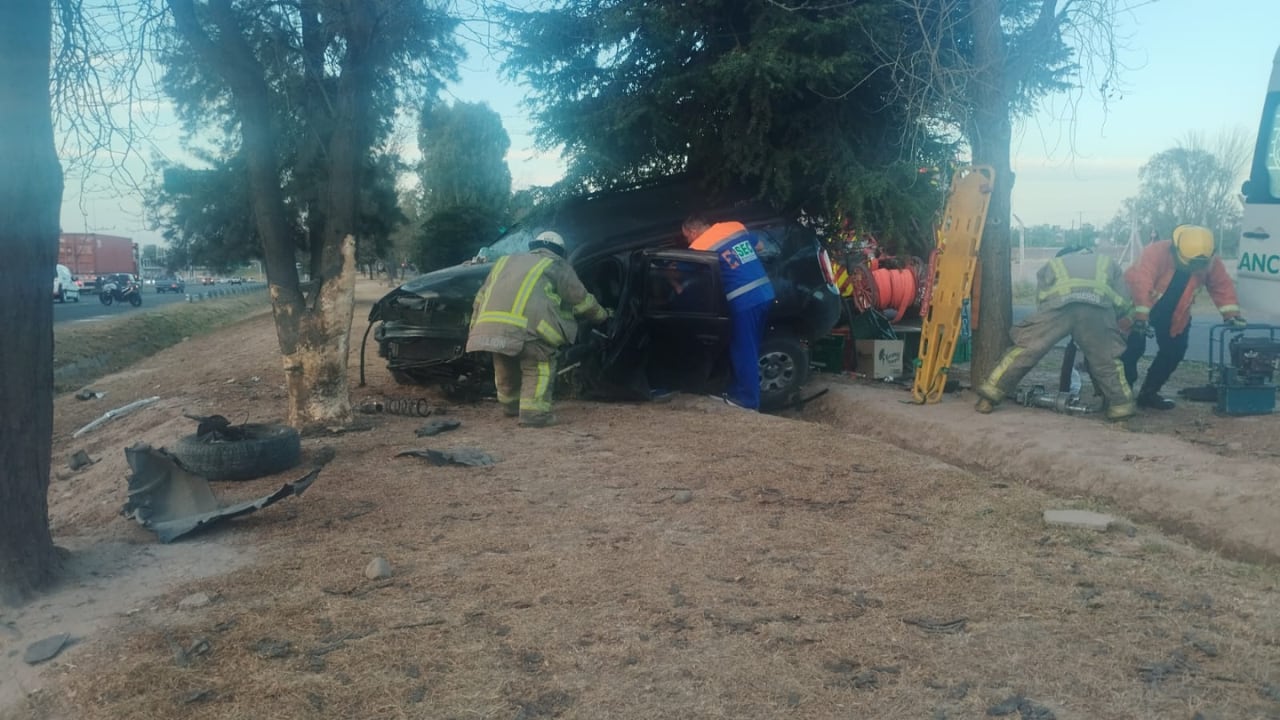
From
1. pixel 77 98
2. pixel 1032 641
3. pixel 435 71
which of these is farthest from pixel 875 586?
pixel 435 71

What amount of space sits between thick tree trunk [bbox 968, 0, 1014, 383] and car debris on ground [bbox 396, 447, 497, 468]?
4929 mm

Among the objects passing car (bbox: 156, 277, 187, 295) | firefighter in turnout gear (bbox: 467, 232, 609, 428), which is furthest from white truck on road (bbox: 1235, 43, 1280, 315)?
passing car (bbox: 156, 277, 187, 295)

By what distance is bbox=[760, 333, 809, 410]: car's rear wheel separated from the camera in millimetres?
9797

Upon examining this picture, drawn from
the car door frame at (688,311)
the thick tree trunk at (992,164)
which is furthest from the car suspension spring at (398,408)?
the thick tree trunk at (992,164)

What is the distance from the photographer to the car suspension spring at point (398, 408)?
8.85 m

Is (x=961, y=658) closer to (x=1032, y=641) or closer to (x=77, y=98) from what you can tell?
(x=1032, y=641)

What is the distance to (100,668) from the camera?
371 cm

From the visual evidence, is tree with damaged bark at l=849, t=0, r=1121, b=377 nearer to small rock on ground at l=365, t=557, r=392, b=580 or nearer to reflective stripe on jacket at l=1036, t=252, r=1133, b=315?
reflective stripe on jacket at l=1036, t=252, r=1133, b=315

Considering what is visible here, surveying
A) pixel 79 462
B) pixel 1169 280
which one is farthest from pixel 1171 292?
pixel 79 462

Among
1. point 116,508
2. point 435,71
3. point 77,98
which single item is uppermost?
point 435,71

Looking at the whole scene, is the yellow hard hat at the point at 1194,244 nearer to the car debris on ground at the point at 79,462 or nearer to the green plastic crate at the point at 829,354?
the green plastic crate at the point at 829,354

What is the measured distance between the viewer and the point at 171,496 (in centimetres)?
566

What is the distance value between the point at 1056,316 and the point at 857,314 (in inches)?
137

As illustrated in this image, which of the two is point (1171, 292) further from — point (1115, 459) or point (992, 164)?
point (1115, 459)
